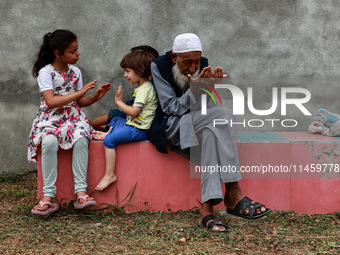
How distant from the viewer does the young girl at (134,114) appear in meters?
3.87

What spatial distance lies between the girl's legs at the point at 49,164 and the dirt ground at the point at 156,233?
0.21 meters

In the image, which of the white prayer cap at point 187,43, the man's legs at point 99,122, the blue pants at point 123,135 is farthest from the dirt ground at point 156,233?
the white prayer cap at point 187,43

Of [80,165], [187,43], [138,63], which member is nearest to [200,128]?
[187,43]

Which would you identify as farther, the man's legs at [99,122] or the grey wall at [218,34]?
the grey wall at [218,34]

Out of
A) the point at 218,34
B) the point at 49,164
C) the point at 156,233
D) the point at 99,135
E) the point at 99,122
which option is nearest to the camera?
the point at 156,233

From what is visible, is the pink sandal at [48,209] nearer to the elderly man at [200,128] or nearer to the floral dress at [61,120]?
the floral dress at [61,120]

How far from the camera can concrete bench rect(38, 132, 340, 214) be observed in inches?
154

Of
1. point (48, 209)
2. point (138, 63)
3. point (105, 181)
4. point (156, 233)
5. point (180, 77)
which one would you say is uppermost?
point (138, 63)

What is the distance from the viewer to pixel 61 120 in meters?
3.87

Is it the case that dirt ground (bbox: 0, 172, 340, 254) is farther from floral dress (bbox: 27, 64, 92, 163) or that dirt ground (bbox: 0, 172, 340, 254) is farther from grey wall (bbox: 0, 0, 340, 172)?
grey wall (bbox: 0, 0, 340, 172)

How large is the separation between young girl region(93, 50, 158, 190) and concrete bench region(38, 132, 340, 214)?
0.08 m

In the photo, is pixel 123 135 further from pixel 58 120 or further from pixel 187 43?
pixel 187 43

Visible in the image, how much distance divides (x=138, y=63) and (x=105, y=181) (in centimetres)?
103

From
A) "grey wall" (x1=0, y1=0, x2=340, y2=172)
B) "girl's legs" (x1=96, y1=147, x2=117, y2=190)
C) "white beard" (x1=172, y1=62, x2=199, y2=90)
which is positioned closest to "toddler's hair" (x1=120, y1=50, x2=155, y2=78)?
"white beard" (x1=172, y1=62, x2=199, y2=90)
